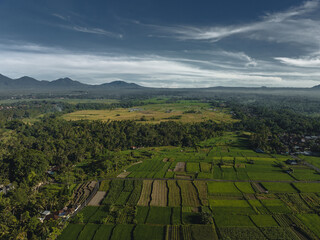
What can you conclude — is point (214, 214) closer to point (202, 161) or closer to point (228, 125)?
point (202, 161)

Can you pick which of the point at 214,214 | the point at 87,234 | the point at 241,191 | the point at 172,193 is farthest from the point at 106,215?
the point at 241,191

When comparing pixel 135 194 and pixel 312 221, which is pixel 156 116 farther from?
pixel 312 221

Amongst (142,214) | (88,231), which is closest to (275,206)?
(142,214)

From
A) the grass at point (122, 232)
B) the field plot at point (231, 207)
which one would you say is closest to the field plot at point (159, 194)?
the grass at point (122, 232)

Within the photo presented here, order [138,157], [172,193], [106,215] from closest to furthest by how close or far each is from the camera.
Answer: [106,215] < [172,193] < [138,157]

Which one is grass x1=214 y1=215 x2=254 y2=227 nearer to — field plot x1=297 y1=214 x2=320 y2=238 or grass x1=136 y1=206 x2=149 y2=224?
field plot x1=297 y1=214 x2=320 y2=238

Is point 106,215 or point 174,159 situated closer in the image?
point 106,215

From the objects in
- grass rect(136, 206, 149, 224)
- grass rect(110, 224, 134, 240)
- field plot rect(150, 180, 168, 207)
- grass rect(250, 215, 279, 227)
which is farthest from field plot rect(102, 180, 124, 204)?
grass rect(250, 215, 279, 227)

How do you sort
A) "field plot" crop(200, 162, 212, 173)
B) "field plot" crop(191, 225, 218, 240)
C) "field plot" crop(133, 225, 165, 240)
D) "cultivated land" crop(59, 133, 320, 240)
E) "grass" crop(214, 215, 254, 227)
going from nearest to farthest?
"field plot" crop(191, 225, 218, 240) → "field plot" crop(133, 225, 165, 240) → "cultivated land" crop(59, 133, 320, 240) → "grass" crop(214, 215, 254, 227) → "field plot" crop(200, 162, 212, 173)
